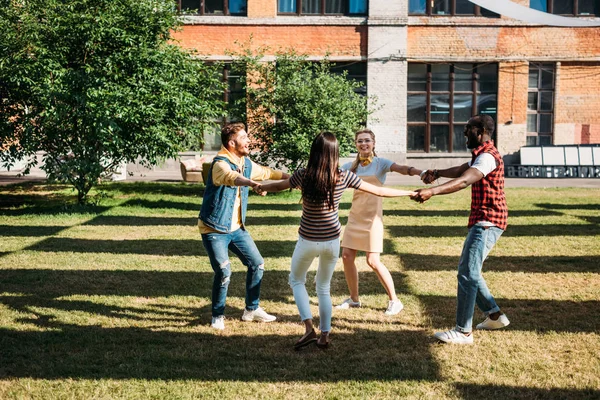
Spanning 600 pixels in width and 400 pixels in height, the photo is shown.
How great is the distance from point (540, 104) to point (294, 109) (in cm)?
1339

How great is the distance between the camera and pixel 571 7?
91.0ft

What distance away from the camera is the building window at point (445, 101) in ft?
90.3

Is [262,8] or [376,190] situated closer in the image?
[376,190]

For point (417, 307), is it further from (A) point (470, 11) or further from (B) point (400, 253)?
(A) point (470, 11)

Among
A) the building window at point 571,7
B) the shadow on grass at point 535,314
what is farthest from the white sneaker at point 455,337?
the building window at point 571,7

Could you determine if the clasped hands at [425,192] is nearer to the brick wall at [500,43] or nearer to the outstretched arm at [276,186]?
the outstretched arm at [276,186]

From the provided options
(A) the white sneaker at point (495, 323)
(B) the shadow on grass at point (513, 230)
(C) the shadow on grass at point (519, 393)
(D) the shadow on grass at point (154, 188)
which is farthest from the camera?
(D) the shadow on grass at point (154, 188)

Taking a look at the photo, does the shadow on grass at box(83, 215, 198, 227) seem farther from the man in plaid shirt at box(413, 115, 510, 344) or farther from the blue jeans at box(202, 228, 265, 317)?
the man in plaid shirt at box(413, 115, 510, 344)

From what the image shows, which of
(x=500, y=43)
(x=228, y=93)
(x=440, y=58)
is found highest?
(x=500, y=43)

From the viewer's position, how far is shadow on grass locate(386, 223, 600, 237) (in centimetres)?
1241

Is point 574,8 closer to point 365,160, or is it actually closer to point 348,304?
point 365,160

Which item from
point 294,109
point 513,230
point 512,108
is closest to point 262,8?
point 294,109

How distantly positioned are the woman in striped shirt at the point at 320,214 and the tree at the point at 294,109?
12.5m

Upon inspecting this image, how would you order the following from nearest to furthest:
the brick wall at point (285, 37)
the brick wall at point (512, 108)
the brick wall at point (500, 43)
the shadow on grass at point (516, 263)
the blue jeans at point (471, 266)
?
1. the blue jeans at point (471, 266)
2. the shadow on grass at point (516, 263)
3. the brick wall at point (285, 37)
4. the brick wall at point (500, 43)
5. the brick wall at point (512, 108)
